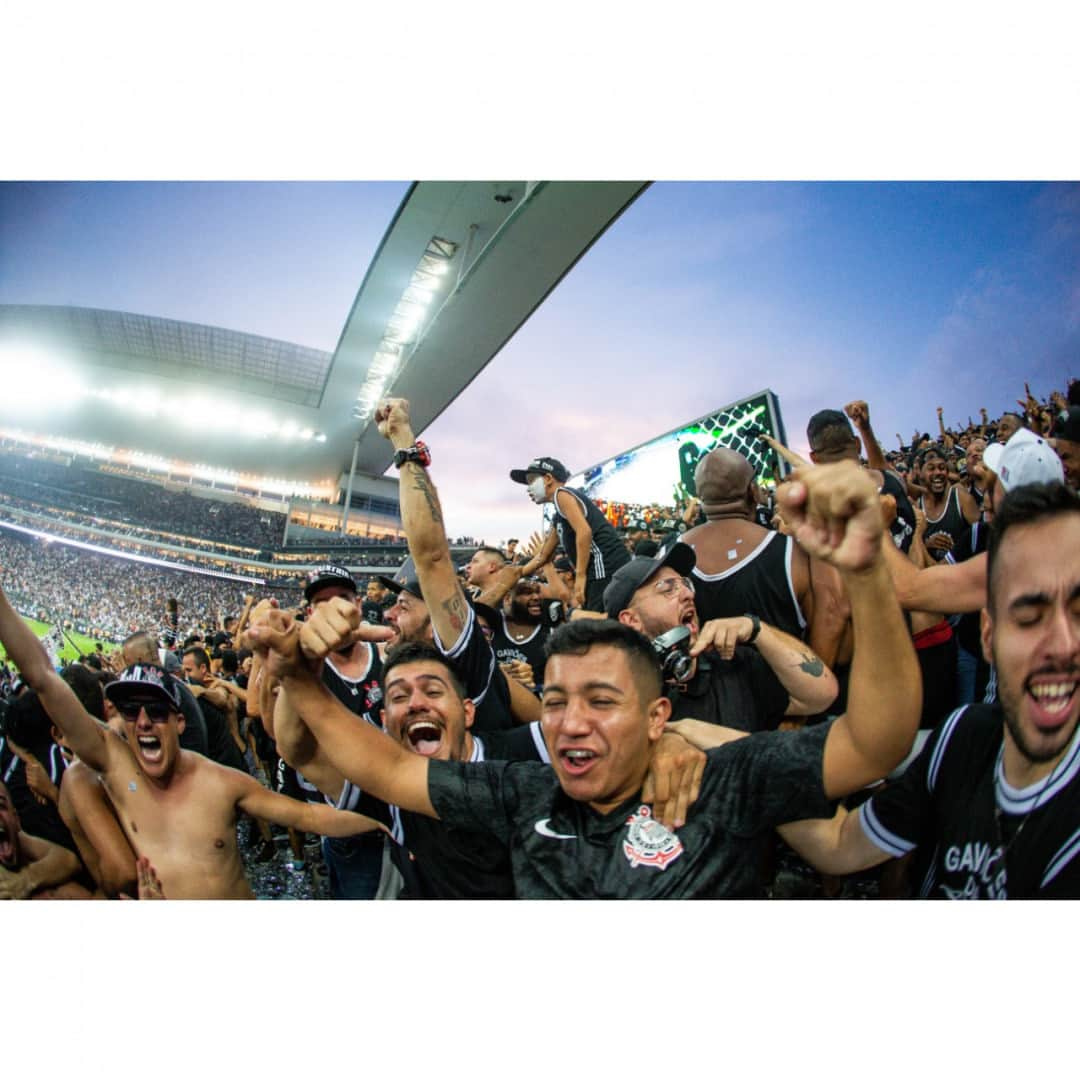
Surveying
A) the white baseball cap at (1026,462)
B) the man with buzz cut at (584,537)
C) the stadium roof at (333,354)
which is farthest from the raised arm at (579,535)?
the stadium roof at (333,354)

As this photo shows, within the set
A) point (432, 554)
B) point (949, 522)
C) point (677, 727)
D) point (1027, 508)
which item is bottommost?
point (677, 727)

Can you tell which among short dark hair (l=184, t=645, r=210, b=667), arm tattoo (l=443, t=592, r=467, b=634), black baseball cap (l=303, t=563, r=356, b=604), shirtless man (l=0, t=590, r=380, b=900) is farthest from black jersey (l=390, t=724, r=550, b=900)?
short dark hair (l=184, t=645, r=210, b=667)

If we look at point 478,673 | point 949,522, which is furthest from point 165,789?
point 949,522

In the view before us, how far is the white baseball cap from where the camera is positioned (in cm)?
188

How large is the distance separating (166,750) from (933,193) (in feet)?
12.1

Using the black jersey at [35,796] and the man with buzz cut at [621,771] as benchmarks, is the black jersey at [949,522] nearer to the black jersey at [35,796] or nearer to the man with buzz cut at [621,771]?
the man with buzz cut at [621,771]

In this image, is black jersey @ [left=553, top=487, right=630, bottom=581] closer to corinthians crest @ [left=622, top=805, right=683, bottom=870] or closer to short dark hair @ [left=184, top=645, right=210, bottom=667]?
corinthians crest @ [left=622, top=805, right=683, bottom=870]

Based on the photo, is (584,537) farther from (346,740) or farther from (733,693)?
(346,740)

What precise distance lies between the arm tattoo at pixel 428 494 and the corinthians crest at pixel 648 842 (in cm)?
116

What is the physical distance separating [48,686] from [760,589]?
246 centimetres

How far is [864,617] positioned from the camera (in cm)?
123

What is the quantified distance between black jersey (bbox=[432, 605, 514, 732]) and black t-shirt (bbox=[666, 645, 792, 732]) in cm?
64

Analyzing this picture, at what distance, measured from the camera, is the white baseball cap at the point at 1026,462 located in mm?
1876

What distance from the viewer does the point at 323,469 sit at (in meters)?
23.1
